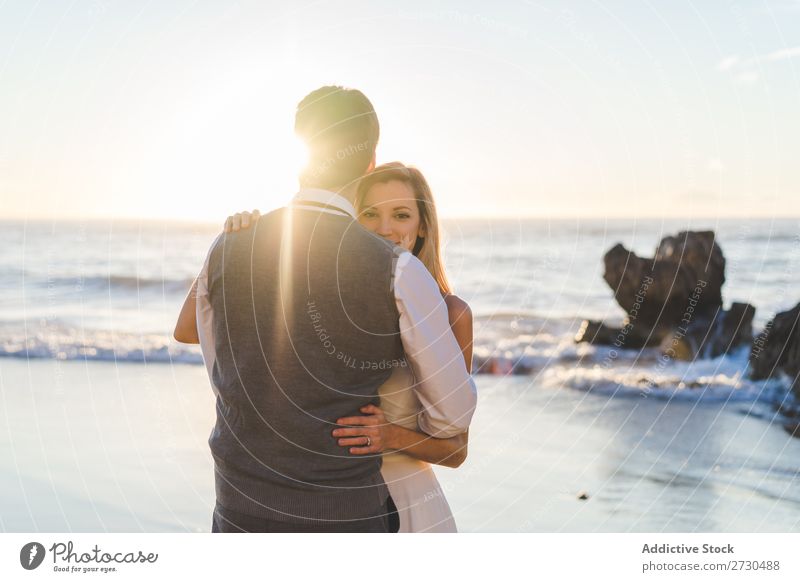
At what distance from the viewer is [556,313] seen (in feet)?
52.0

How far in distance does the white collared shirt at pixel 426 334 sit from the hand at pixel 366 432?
0.15 m

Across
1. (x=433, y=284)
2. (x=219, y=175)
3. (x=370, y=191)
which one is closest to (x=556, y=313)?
(x=219, y=175)

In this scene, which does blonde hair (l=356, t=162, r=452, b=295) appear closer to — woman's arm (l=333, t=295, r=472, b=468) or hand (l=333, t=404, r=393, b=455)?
woman's arm (l=333, t=295, r=472, b=468)

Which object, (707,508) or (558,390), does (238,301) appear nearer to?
(707,508)

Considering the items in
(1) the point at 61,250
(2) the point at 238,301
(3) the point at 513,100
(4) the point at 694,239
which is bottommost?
(1) the point at 61,250

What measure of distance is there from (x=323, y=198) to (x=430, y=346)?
1.77 feet

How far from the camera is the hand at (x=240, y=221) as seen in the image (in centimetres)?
264

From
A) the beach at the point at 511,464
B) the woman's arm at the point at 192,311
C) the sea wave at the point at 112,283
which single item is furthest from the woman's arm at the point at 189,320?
the sea wave at the point at 112,283

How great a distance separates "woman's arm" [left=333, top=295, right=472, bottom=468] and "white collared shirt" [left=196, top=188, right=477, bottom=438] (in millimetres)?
118

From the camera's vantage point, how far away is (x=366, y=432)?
8.80 ft

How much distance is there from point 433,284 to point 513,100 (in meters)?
3.20

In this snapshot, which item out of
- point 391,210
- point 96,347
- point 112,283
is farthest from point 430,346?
point 112,283

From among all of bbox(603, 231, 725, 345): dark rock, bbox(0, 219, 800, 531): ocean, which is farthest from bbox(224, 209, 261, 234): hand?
bbox(603, 231, 725, 345): dark rock

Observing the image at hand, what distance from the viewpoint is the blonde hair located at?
3.75 m
